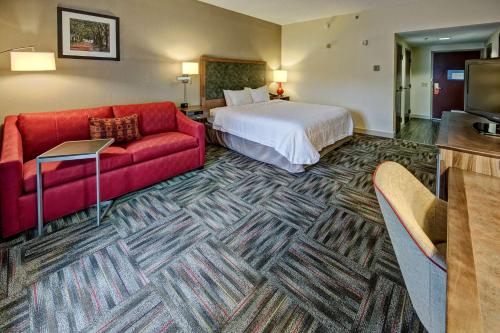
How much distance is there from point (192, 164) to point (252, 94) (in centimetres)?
267

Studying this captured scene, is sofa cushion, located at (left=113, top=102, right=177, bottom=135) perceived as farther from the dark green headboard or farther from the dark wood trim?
the dark wood trim

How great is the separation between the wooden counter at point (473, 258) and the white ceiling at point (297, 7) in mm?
4701

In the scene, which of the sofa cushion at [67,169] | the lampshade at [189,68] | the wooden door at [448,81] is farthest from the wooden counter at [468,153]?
the wooden door at [448,81]

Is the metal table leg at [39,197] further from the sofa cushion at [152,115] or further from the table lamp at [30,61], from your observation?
the sofa cushion at [152,115]

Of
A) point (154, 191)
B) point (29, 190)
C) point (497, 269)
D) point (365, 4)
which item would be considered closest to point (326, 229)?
point (497, 269)

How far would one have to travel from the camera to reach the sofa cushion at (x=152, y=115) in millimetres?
3584

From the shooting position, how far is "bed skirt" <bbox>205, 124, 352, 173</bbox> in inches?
148

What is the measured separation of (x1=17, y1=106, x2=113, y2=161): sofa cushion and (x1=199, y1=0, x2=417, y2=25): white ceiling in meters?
3.19

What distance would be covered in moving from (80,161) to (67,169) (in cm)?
15

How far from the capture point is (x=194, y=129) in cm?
367

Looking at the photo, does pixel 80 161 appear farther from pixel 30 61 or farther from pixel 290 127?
pixel 290 127

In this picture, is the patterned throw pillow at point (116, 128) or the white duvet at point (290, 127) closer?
the patterned throw pillow at point (116, 128)

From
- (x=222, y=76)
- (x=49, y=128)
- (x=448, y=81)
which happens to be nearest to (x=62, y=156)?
(x=49, y=128)

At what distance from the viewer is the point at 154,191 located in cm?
316
